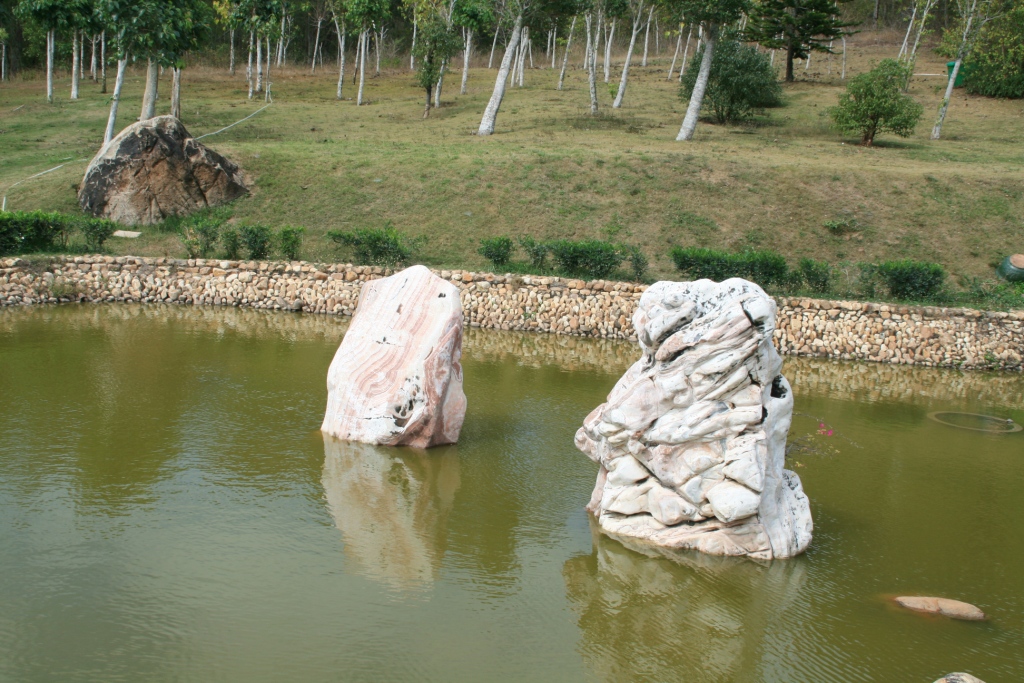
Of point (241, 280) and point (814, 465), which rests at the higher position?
point (814, 465)

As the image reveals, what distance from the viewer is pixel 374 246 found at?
707 inches

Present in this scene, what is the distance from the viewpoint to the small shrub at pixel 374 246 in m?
17.9

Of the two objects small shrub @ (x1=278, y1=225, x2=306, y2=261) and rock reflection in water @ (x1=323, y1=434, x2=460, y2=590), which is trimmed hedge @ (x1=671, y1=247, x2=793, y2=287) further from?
rock reflection in water @ (x1=323, y1=434, x2=460, y2=590)

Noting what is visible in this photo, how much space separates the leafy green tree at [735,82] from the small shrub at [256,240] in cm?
2202

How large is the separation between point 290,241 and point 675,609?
14.0 metres

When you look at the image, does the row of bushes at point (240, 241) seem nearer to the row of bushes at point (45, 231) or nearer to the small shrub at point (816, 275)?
the row of bushes at point (45, 231)

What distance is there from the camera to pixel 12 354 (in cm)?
1219

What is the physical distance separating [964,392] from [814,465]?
581 cm

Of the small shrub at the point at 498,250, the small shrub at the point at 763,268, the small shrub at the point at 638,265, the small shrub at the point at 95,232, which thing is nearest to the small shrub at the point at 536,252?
the small shrub at the point at 498,250

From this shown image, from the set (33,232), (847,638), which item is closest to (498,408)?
(847,638)

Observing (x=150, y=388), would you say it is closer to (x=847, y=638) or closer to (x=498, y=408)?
(x=498, y=408)

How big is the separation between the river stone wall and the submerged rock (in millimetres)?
4578

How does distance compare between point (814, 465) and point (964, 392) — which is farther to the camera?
point (964, 392)

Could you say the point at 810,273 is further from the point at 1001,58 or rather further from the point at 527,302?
the point at 1001,58
